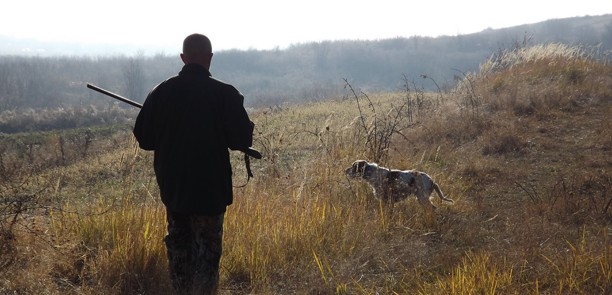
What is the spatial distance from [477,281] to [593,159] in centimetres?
459

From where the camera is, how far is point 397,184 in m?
5.16

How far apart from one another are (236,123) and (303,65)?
119035mm

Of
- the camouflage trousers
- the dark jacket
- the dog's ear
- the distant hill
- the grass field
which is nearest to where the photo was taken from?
the dark jacket

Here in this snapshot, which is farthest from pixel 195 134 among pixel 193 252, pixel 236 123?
pixel 193 252

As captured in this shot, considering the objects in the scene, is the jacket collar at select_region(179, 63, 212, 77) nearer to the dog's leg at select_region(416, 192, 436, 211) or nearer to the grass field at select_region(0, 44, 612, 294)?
the grass field at select_region(0, 44, 612, 294)

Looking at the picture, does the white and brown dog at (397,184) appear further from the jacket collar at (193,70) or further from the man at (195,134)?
Answer: the jacket collar at (193,70)

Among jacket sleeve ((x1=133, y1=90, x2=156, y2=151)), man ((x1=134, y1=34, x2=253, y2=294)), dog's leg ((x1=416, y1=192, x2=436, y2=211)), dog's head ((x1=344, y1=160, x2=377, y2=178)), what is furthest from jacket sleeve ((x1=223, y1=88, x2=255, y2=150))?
dog's leg ((x1=416, y1=192, x2=436, y2=211))

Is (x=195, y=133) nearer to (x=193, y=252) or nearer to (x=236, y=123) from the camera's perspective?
(x=236, y=123)

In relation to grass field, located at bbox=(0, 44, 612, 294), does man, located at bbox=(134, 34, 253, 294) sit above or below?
above

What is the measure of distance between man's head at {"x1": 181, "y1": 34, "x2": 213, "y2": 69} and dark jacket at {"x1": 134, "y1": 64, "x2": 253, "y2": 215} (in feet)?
0.15

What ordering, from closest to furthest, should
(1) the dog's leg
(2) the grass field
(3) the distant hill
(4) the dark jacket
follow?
(4) the dark jacket < (2) the grass field < (1) the dog's leg < (3) the distant hill

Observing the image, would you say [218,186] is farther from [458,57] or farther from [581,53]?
[458,57]

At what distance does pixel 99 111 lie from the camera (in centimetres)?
4469

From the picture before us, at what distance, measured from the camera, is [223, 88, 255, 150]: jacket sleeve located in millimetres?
3062
